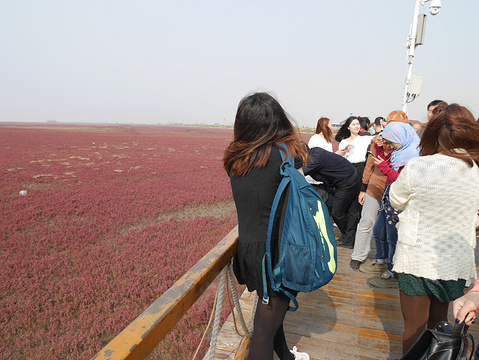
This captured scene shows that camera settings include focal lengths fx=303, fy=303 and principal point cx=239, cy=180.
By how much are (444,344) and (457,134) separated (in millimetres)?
1104

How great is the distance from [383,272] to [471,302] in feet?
9.02

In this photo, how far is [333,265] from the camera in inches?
63.6

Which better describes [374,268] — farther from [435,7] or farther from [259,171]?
[435,7]

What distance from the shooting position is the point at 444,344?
1.21 metres

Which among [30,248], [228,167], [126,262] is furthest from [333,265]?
[30,248]

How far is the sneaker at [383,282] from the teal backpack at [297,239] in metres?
2.29

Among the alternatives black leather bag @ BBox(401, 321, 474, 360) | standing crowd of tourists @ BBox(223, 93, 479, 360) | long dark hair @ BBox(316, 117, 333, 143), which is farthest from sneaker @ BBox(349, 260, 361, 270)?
black leather bag @ BBox(401, 321, 474, 360)

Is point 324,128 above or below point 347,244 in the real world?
above

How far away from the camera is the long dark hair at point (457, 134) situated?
1681mm

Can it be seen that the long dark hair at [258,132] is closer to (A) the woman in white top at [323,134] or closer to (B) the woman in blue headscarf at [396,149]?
(B) the woman in blue headscarf at [396,149]

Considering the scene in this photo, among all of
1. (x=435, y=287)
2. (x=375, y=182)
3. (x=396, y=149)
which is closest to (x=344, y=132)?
(x=375, y=182)

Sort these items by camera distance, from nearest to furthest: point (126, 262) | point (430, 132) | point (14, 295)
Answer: point (430, 132), point (14, 295), point (126, 262)

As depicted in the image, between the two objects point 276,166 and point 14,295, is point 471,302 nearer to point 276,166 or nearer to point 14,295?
point 276,166

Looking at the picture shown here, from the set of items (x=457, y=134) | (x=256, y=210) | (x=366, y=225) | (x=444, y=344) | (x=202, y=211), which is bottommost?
(x=202, y=211)
